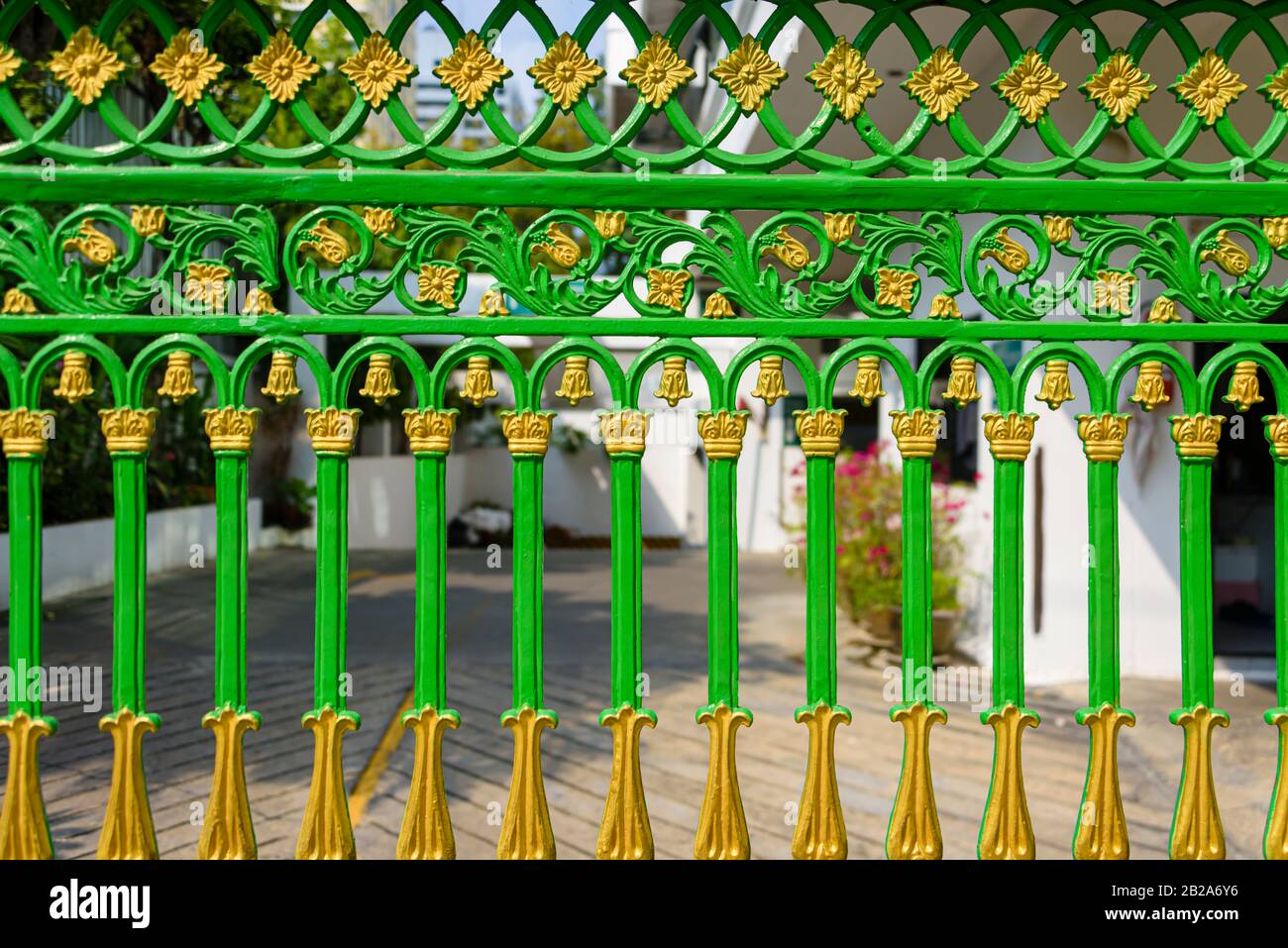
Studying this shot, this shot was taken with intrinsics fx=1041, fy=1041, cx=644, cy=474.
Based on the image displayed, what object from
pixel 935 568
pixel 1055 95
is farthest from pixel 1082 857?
pixel 935 568

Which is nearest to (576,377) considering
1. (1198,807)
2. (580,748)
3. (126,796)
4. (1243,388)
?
(126,796)

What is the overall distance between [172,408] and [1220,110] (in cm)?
1317

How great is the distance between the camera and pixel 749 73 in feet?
6.31

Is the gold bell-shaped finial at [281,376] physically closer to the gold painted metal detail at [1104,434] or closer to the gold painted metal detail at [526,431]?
the gold painted metal detail at [526,431]

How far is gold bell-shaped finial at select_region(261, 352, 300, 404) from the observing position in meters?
1.86

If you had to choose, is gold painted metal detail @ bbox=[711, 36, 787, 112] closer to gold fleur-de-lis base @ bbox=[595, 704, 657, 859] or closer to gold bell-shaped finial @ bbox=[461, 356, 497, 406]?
gold bell-shaped finial @ bbox=[461, 356, 497, 406]

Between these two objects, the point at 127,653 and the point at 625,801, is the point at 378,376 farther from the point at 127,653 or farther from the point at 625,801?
the point at 625,801

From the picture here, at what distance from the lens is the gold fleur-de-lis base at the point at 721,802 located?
1.94 m

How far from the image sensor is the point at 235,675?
1.92 m

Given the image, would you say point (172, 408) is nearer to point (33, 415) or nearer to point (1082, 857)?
point (33, 415)

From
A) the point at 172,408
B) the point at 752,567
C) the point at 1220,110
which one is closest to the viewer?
the point at 1220,110

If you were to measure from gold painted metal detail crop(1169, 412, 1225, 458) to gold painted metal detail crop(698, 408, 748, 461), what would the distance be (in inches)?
32.6

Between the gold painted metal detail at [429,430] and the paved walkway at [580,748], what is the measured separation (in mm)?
1332
